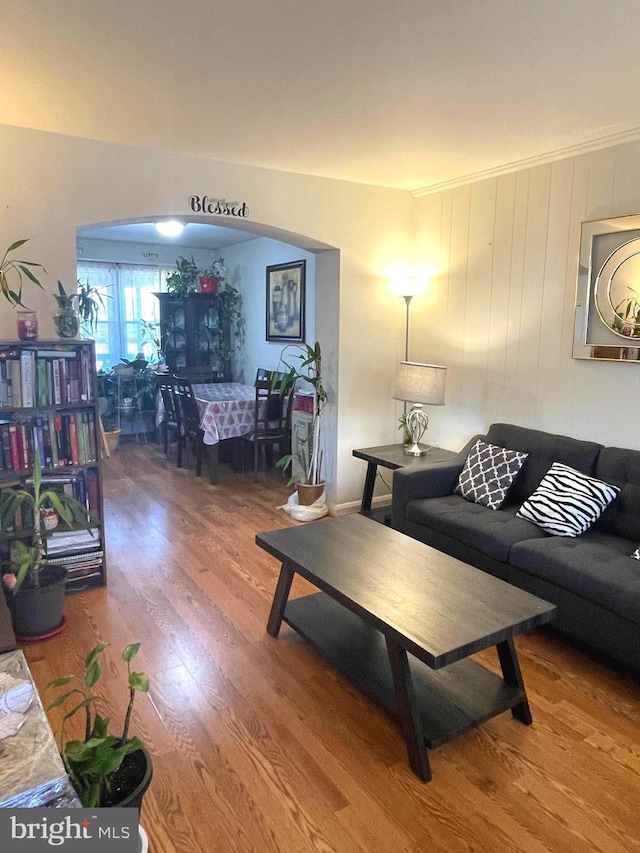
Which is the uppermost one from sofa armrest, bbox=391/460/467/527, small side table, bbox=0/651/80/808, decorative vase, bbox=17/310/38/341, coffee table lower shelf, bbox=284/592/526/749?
decorative vase, bbox=17/310/38/341

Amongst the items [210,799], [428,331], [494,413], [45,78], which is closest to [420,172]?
[428,331]

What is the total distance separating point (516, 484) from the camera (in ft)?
11.2

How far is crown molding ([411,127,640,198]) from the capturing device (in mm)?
3025

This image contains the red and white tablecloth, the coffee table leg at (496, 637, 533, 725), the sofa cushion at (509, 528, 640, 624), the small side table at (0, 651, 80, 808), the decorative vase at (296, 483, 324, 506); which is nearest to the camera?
the small side table at (0, 651, 80, 808)

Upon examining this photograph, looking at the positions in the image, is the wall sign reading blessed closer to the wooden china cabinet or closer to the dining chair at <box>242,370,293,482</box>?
the dining chair at <box>242,370,293,482</box>

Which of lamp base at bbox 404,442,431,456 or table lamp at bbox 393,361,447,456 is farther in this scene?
lamp base at bbox 404,442,431,456

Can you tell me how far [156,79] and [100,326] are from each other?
5.00 m

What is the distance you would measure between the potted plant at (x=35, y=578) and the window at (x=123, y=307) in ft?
14.7

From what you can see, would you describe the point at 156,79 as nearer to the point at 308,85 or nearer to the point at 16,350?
the point at 308,85

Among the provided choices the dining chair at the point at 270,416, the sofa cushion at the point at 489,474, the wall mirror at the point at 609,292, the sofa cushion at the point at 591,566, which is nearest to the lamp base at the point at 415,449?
the sofa cushion at the point at 489,474

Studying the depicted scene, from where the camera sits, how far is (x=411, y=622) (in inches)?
75.6

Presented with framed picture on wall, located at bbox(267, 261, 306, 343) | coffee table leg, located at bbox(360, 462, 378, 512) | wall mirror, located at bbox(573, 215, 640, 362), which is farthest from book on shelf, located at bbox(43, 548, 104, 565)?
framed picture on wall, located at bbox(267, 261, 306, 343)

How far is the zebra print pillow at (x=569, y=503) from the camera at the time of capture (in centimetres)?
288

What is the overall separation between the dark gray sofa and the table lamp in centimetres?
40
